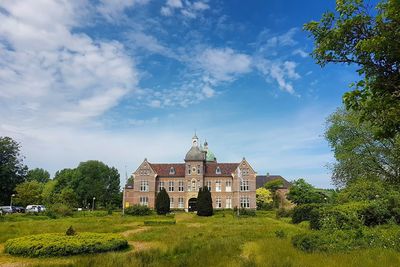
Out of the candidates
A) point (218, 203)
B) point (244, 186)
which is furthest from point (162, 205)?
point (244, 186)

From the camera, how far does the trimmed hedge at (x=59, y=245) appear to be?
15656 millimetres

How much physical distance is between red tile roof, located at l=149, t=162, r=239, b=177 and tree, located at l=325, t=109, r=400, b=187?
30.4m

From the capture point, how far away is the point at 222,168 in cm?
7069

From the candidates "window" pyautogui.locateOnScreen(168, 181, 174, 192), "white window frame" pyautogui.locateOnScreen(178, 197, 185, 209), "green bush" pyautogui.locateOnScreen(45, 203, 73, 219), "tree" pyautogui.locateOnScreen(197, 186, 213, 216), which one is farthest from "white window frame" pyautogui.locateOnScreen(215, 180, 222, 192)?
"green bush" pyautogui.locateOnScreen(45, 203, 73, 219)

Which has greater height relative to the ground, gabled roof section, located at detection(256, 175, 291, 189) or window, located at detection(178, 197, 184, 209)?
gabled roof section, located at detection(256, 175, 291, 189)

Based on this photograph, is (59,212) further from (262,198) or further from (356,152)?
(262,198)

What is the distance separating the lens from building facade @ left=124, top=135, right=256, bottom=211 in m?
68.1

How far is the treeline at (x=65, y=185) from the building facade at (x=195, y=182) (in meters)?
8.28

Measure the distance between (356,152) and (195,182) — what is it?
36.3m

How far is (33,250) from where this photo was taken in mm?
15703

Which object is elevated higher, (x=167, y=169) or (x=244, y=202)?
(x=167, y=169)

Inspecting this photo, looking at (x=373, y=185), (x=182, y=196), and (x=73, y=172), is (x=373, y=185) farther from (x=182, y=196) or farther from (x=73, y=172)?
(x=73, y=172)

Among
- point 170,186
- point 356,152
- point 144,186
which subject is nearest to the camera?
point 356,152

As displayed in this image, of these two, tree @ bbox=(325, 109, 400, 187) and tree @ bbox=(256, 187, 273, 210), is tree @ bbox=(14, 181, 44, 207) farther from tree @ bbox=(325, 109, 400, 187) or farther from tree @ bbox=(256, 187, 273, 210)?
tree @ bbox=(325, 109, 400, 187)
